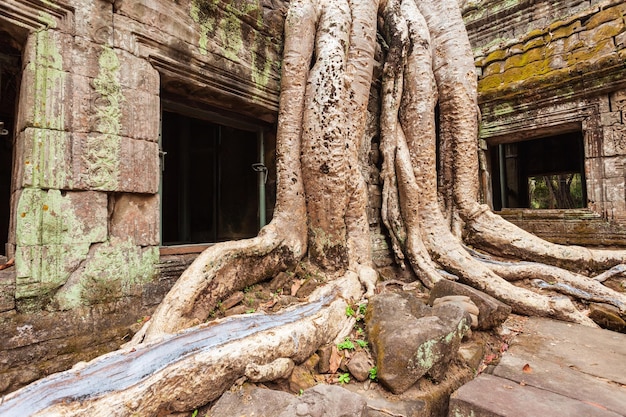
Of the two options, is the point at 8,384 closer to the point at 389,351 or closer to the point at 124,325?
the point at 124,325

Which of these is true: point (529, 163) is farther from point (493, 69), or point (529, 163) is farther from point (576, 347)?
point (576, 347)

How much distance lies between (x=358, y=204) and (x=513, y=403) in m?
1.92

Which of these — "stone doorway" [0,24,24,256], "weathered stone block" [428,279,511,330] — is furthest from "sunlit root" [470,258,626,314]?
"stone doorway" [0,24,24,256]

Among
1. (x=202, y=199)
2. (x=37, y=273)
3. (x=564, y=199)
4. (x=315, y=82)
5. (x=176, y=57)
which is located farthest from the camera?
(x=564, y=199)

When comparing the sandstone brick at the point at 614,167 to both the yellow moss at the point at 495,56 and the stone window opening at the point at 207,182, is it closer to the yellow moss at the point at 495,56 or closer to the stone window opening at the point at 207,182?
the yellow moss at the point at 495,56

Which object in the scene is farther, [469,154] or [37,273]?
[469,154]

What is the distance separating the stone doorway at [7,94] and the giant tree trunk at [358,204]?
4.82 feet

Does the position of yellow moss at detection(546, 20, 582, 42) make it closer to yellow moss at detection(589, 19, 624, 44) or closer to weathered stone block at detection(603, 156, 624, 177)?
yellow moss at detection(589, 19, 624, 44)

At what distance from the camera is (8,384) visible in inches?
65.1

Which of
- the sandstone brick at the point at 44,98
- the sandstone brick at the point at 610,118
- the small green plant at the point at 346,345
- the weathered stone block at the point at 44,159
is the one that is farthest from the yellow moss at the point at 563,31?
the weathered stone block at the point at 44,159

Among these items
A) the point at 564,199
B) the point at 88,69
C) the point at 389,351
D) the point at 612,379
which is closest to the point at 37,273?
the point at 88,69

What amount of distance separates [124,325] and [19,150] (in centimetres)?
125

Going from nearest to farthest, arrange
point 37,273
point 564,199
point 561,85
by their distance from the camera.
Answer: point 37,273, point 561,85, point 564,199

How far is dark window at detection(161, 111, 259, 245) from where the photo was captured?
→ 447 cm
